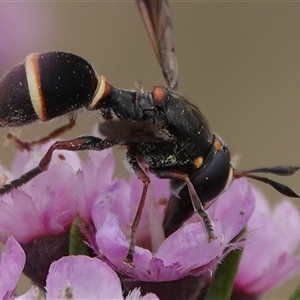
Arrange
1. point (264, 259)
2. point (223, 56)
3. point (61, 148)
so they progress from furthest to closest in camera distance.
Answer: point (223, 56)
point (264, 259)
point (61, 148)

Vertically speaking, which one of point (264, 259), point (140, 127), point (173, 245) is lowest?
point (264, 259)

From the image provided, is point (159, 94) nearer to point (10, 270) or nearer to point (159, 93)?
point (159, 93)

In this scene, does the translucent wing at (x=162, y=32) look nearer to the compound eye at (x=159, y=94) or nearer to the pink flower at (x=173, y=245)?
the compound eye at (x=159, y=94)

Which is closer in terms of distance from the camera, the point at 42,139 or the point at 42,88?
the point at 42,88

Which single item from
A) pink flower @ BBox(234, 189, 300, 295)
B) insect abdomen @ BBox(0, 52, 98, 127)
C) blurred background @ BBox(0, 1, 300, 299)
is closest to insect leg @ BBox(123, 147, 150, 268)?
insect abdomen @ BBox(0, 52, 98, 127)

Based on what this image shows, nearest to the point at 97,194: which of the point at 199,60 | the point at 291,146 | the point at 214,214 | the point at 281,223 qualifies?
the point at 214,214

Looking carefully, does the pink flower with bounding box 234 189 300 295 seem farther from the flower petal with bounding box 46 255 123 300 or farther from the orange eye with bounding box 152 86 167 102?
the flower petal with bounding box 46 255 123 300

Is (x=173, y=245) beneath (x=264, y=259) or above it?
above

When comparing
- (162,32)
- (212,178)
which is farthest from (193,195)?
(162,32)
